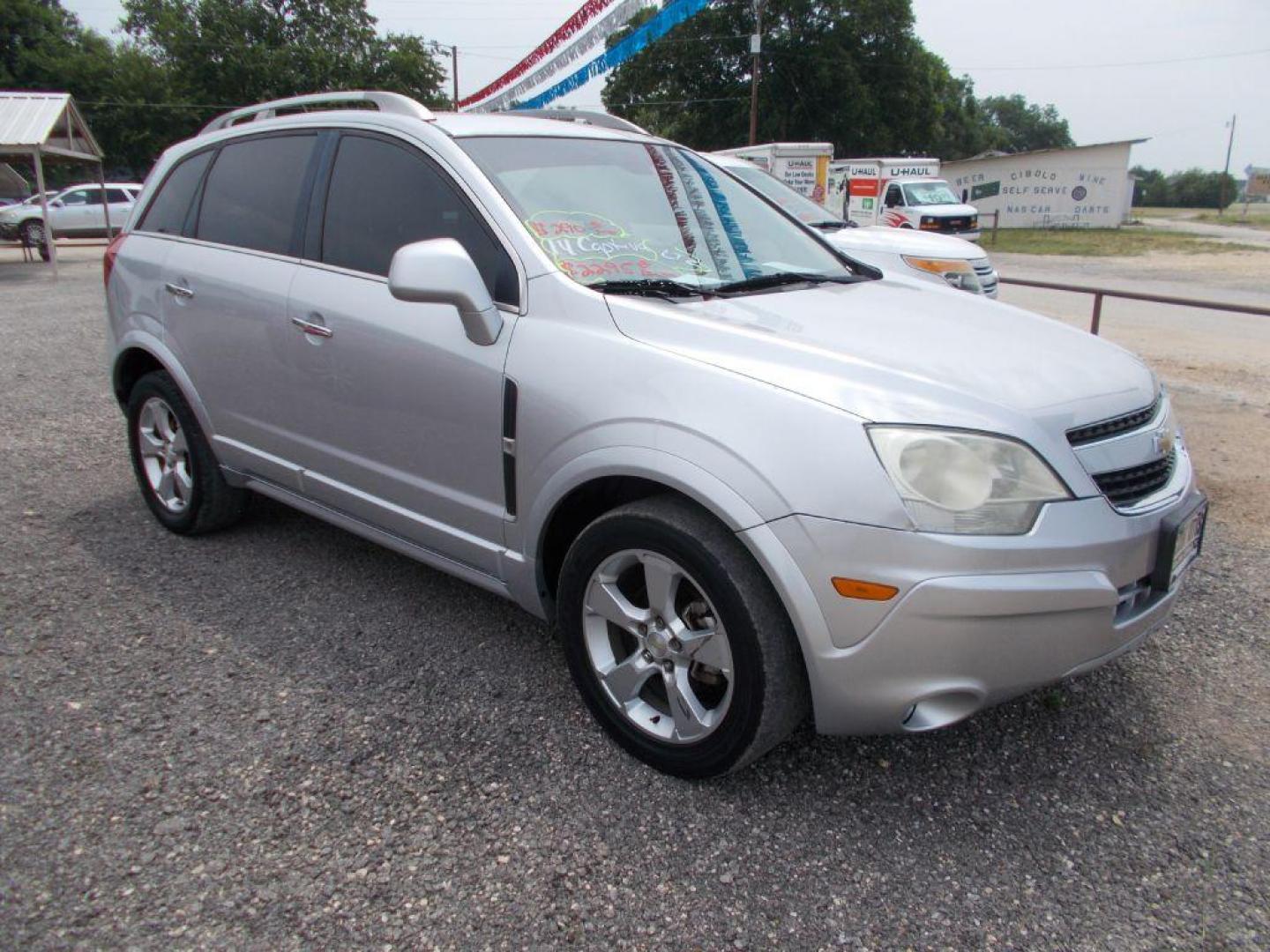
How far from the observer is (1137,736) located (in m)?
2.85

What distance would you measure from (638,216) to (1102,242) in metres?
31.9

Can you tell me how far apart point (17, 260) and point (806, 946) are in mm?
Answer: 24361

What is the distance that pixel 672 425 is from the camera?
241cm

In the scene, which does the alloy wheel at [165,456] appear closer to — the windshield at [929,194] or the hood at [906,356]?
the hood at [906,356]

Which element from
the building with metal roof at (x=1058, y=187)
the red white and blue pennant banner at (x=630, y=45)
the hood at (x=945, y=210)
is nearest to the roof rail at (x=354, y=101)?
the red white and blue pennant banner at (x=630, y=45)

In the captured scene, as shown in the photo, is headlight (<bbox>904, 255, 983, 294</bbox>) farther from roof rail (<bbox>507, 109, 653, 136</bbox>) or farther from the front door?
the front door

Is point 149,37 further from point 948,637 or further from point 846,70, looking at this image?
point 948,637

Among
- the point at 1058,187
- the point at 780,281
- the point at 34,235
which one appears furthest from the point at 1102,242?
the point at 780,281

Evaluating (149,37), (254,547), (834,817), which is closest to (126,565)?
(254,547)

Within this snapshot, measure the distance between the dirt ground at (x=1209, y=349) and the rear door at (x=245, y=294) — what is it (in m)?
4.28

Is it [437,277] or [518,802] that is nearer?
[518,802]

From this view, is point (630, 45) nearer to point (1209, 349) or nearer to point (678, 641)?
point (1209, 349)

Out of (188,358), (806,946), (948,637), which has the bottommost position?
(806,946)

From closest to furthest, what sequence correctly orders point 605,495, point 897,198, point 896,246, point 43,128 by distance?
point 605,495
point 896,246
point 43,128
point 897,198
